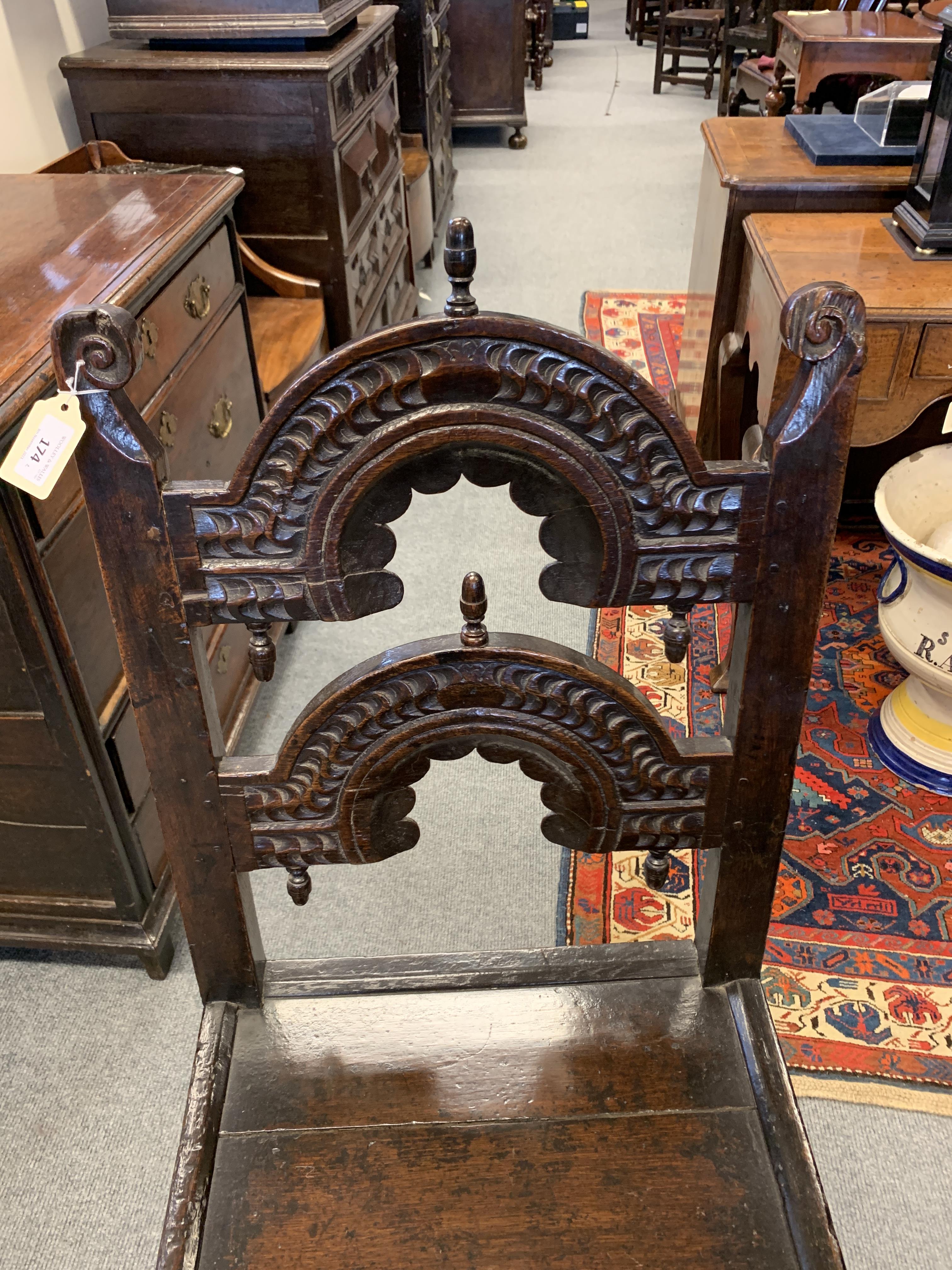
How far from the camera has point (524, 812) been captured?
1915 mm

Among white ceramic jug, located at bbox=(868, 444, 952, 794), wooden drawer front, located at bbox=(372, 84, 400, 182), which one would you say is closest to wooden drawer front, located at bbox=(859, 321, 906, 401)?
white ceramic jug, located at bbox=(868, 444, 952, 794)

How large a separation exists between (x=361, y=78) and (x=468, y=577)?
2.17 m

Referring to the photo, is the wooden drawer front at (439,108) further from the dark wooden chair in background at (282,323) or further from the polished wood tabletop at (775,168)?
the polished wood tabletop at (775,168)

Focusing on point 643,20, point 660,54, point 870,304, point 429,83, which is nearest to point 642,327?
point 429,83

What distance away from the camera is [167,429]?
1578 millimetres

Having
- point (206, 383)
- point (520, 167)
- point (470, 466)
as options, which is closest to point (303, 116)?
point (206, 383)

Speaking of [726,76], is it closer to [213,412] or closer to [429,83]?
[429,83]

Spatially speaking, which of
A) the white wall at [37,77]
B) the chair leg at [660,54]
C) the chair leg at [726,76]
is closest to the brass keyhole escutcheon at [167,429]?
the white wall at [37,77]

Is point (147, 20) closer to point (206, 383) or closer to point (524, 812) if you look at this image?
point (206, 383)

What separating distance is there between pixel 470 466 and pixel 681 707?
1.49 m

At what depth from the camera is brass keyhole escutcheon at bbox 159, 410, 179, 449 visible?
1.56 metres

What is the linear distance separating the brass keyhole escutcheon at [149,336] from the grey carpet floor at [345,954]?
83 centimetres

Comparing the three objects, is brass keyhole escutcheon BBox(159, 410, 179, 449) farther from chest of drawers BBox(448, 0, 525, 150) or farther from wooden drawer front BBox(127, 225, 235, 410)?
chest of drawers BBox(448, 0, 525, 150)

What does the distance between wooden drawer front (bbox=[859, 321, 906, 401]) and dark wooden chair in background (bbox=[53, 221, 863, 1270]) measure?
101 centimetres
